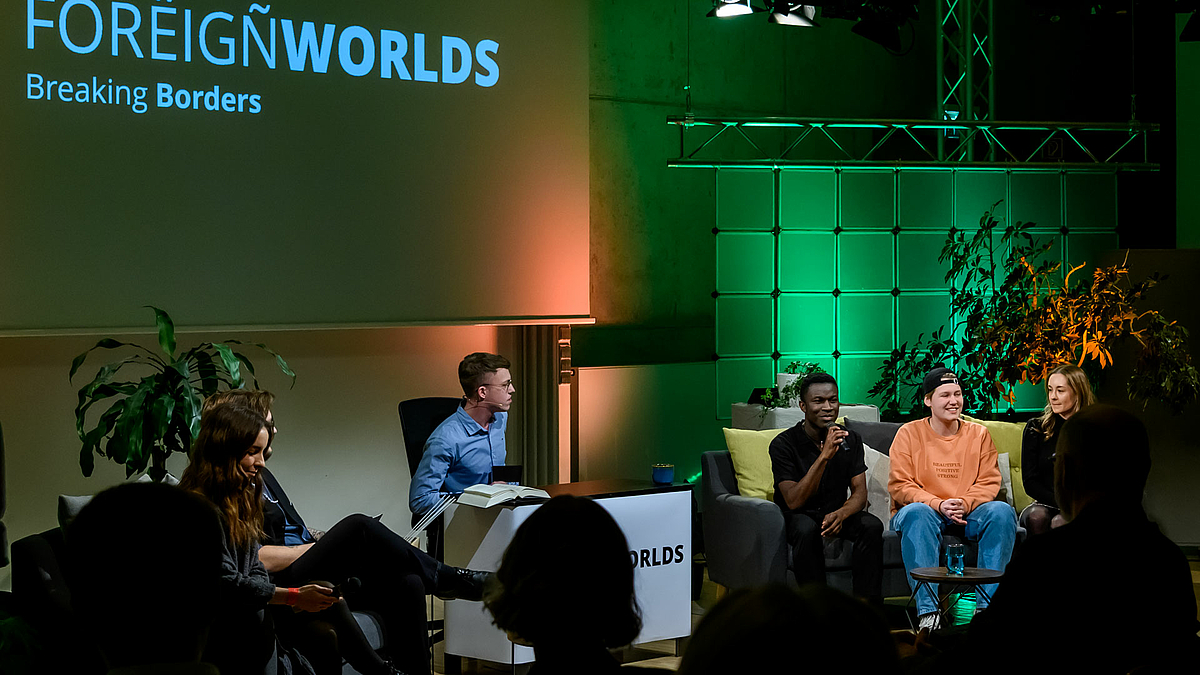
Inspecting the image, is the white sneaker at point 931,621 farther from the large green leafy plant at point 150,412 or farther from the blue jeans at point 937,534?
the large green leafy plant at point 150,412

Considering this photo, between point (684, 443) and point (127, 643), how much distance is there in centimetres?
649

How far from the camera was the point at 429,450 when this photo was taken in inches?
191

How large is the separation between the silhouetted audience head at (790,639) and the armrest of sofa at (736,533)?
4.04m

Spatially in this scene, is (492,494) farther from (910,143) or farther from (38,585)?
(910,143)

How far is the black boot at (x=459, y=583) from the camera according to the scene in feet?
14.0

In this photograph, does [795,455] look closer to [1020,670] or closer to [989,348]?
[989,348]

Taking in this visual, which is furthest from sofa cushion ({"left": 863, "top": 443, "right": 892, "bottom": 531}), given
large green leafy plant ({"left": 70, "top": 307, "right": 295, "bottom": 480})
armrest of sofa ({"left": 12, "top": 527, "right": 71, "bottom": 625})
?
armrest of sofa ({"left": 12, "top": 527, "right": 71, "bottom": 625})

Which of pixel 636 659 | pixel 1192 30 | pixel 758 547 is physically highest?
pixel 1192 30

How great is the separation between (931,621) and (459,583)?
1.98 m

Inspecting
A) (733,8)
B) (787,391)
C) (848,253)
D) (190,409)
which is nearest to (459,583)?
(190,409)

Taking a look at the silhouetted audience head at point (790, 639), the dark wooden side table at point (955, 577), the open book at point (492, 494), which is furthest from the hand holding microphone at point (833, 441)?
the silhouetted audience head at point (790, 639)

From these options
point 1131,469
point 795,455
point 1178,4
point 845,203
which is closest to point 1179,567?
point 1131,469

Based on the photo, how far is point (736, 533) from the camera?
5.33 m

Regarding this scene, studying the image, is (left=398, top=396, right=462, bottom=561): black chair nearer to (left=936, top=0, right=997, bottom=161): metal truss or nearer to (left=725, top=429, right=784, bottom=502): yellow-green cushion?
(left=725, top=429, right=784, bottom=502): yellow-green cushion
